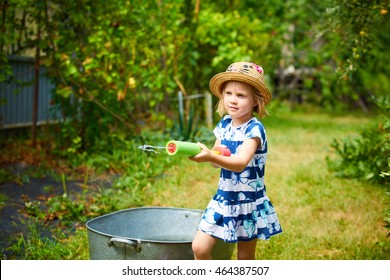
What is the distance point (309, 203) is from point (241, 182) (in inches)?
80.5

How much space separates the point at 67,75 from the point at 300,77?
28.6 feet

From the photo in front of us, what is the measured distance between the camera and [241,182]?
2.40 m

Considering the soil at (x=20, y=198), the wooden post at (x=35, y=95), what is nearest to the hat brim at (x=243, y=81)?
the soil at (x=20, y=198)

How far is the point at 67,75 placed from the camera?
197 inches

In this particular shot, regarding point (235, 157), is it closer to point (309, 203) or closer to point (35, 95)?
point (309, 203)

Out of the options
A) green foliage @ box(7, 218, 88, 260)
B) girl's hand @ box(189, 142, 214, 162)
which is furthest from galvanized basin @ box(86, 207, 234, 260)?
girl's hand @ box(189, 142, 214, 162)

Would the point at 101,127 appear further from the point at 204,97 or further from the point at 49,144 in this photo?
the point at 204,97

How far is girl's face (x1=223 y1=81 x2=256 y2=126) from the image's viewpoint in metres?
2.41

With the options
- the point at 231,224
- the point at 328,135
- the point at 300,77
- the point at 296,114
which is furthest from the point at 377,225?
the point at 300,77

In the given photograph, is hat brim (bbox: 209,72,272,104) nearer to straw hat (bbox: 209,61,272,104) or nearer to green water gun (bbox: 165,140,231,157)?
straw hat (bbox: 209,61,272,104)

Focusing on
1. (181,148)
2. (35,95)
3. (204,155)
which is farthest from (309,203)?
(35,95)

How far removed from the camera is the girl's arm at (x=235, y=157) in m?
2.11

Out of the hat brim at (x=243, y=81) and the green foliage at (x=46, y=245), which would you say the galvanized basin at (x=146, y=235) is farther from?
the hat brim at (x=243, y=81)

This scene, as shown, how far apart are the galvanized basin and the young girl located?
0.13 meters
